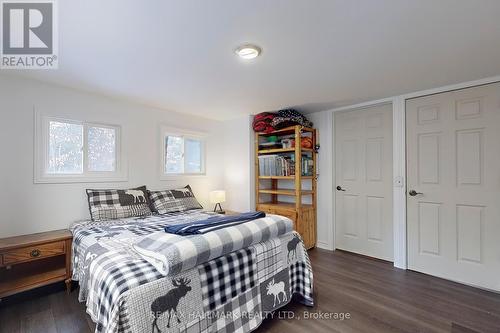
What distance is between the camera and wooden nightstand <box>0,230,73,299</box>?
6.39ft

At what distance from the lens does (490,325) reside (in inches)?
70.1

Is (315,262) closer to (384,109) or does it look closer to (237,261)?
(237,261)

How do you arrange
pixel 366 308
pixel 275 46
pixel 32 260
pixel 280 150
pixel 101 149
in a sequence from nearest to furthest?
pixel 275 46, pixel 366 308, pixel 32 260, pixel 101 149, pixel 280 150

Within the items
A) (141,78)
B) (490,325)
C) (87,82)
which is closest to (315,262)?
(490,325)

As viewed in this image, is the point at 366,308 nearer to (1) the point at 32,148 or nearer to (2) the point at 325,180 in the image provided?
(2) the point at 325,180

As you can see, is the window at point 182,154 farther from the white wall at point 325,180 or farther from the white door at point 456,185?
the white door at point 456,185

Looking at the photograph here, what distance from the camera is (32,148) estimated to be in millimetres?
2375

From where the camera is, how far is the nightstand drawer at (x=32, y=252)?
6.33 ft

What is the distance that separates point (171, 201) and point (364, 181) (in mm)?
2599

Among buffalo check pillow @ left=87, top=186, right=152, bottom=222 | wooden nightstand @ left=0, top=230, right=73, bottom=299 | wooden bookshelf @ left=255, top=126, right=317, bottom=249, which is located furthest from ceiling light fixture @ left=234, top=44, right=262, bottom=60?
wooden nightstand @ left=0, top=230, right=73, bottom=299

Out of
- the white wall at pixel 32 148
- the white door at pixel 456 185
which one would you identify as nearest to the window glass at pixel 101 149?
the white wall at pixel 32 148

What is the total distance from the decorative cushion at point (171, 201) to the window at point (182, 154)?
0.41m

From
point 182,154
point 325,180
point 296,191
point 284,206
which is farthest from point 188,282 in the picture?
point 325,180

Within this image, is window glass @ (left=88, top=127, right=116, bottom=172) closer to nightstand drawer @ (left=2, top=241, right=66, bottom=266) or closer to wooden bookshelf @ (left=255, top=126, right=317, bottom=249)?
nightstand drawer @ (left=2, top=241, right=66, bottom=266)
